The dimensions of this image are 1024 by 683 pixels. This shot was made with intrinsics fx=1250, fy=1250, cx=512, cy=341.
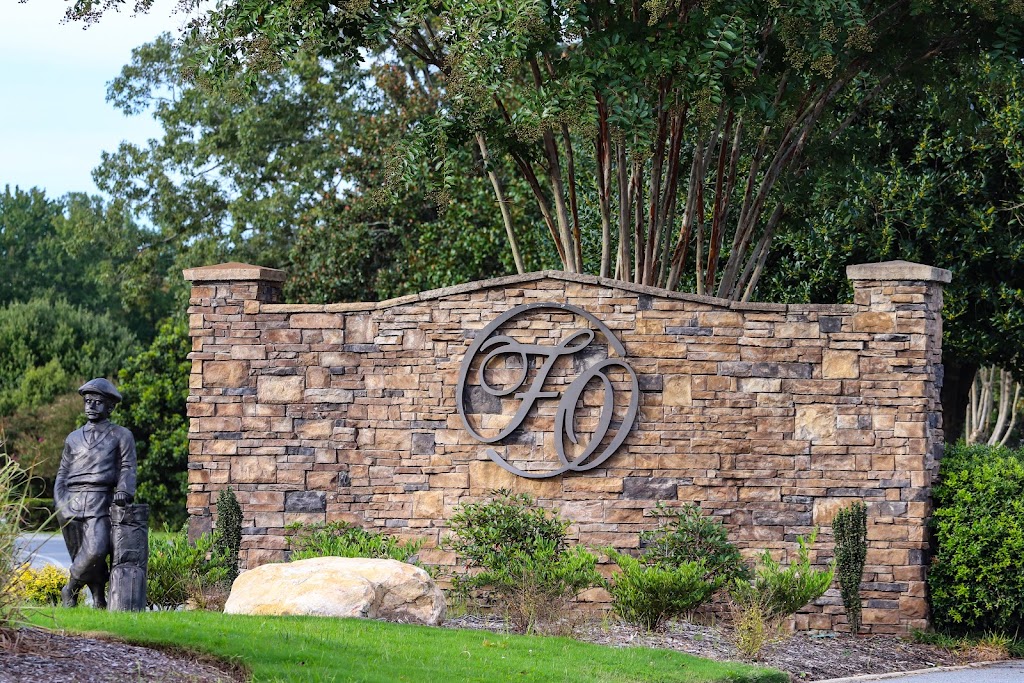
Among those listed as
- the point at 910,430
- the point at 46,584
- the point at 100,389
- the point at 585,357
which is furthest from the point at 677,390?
the point at 46,584

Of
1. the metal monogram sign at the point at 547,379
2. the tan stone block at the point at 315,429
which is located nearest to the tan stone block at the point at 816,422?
the metal monogram sign at the point at 547,379

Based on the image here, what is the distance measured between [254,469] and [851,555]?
252 inches

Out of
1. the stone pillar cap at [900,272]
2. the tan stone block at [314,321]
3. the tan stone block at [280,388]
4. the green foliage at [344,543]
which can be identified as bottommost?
the green foliage at [344,543]

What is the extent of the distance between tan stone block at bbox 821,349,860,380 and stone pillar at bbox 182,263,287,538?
5.92 meters

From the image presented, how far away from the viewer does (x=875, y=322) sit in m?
12.9

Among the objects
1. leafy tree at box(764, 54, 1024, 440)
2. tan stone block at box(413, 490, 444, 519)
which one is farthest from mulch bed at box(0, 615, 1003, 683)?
leafy tree at box(764, 54, 1024, 440)

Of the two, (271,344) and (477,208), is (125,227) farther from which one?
(271,344)

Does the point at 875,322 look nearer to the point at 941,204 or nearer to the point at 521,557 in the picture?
the point at 521,557

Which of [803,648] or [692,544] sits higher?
[692,544]

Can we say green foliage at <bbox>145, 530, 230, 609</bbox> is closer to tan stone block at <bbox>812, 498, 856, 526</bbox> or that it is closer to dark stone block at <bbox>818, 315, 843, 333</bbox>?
tan stone block at <bbox>812, 498, 856, 526</bbox>

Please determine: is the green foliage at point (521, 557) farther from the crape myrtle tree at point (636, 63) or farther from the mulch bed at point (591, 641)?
the crape myrtle tree at point (636, 63)

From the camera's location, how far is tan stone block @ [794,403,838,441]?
1282 centimetres

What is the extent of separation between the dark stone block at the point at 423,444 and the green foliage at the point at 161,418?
11888 millimetres

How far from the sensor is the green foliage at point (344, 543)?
12.6m
